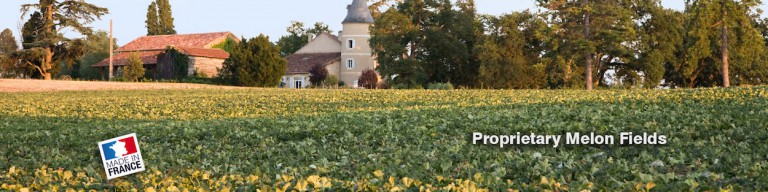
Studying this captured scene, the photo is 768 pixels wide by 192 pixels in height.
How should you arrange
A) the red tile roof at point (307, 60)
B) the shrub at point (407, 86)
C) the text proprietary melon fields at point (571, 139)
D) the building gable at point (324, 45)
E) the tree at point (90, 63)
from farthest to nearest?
the building gable at point (324, 45)
the tree at point (90, 63)
the red tile roof at point (307, 60)
the shrub at point (407, 86)
the text proprietary melon fields at point (571, 139)

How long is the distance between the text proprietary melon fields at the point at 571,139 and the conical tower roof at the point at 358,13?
6412 cm

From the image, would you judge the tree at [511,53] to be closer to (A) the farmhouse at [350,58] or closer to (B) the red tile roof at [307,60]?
(A) the farmhouse at [350,58]

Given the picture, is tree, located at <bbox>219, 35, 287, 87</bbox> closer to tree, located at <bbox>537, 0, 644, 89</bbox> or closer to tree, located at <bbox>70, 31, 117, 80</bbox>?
tree, located at <bbox>537, 0, 644, 89</bbox>

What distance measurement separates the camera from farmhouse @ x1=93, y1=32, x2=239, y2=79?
68.0 m

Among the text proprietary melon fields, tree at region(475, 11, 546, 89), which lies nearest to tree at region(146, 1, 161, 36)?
Result: tree at region(475, 11, 546, 89)

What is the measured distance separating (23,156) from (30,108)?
50.9ft

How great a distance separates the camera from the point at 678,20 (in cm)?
5506

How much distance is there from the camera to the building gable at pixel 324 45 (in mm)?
81688

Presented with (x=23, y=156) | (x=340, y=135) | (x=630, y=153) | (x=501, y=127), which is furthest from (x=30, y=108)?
(x=630, y=153)

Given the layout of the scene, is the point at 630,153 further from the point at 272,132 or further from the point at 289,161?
the point at 272,132

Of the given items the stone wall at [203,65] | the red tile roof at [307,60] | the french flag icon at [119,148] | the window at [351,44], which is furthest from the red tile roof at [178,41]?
the french flag icon at [119,148]

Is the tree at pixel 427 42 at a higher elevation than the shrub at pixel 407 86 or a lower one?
higher

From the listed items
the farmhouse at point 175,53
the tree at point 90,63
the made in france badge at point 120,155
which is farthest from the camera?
the tree at point 90,63

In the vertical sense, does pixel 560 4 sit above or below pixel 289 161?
above
